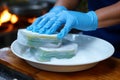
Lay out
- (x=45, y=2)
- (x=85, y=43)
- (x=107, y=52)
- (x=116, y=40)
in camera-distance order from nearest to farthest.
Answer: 1. (x=107, y=52)
2. (x=85, y=43)
3. (x=116, y=40)
4. (x=45, y=2)

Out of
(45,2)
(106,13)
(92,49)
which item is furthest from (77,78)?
(45,2)

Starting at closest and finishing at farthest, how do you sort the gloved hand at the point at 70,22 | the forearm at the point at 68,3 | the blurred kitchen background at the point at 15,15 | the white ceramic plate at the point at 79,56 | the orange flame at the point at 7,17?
the white ceramic plate at the point at 79,56, the gloved hand at the point at 70,22, the forearm at the point at 68,3, the blurred kitchen background at the point at 15,15, the orange flame at the point at 7,17

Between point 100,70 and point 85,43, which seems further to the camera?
point 85,43

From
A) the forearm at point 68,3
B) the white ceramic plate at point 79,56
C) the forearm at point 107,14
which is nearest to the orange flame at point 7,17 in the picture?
the forearm at point 68,3

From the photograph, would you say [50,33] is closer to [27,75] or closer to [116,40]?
[27,75]

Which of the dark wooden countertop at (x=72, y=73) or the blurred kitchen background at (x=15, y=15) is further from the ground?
the dark wooden countertop at (x=72, y=73)

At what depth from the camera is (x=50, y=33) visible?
1070mm

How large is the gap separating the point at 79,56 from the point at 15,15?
1644 mm

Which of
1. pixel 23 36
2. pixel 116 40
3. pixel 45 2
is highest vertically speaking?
pixel 23 36

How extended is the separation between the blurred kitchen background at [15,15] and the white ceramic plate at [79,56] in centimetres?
116

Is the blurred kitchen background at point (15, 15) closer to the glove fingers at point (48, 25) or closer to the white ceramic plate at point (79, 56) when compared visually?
the white ceramic plate at point (79, 56)

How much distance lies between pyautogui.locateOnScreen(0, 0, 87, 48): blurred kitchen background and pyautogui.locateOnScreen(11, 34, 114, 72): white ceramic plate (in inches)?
45.6

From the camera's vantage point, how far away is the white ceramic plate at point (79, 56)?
38.7 inches

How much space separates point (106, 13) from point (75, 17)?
15 cm
